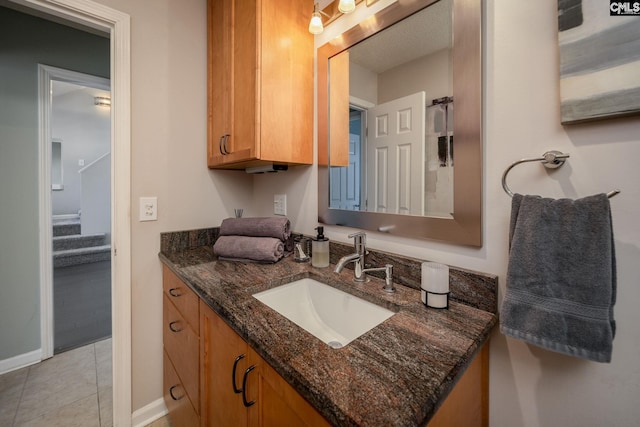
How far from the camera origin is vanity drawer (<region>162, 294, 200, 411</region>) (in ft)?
3.11

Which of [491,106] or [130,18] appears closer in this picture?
[491,106]

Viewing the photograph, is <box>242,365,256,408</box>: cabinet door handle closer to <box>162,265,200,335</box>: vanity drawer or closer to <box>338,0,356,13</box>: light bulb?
<box>162,265,200,335</box>: vanity drawer

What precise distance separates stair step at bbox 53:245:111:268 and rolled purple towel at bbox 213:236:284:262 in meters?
4.01

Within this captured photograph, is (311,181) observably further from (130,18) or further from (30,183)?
(30,183)

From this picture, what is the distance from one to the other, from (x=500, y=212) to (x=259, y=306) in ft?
2.39

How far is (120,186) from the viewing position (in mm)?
1224

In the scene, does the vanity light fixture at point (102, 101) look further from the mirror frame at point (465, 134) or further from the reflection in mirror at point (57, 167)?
the mirror frame at point (465, 134)

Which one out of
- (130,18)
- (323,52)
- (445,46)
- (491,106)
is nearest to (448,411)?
(491,106)

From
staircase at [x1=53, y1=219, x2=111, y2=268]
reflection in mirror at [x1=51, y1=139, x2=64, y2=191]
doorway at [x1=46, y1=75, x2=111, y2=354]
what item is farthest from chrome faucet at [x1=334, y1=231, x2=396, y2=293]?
reflection in mirror at [x1=51, y1=139, x2=64, y2=191]

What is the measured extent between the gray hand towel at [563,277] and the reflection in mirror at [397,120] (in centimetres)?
24

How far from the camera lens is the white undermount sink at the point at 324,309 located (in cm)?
84

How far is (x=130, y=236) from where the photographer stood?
4.13 ft

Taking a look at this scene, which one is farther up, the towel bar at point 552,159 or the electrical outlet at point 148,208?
the towel bar at point 552,159

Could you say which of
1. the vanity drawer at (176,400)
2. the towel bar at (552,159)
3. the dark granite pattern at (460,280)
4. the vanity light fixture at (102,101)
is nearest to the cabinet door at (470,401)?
the dark granite pattern at (460,280)
